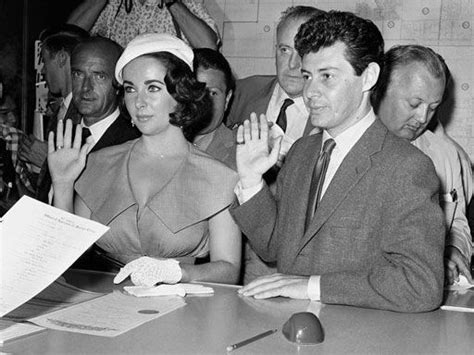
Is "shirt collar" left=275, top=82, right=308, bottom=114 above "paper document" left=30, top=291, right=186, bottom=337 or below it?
above

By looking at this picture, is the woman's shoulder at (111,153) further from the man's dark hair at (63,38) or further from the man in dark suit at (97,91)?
the man's dark hair at (63,38)

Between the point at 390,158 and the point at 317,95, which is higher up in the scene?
the point at 317,95

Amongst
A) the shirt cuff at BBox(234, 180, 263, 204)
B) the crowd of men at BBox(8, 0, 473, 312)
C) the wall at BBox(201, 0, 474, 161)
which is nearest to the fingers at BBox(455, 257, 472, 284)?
the crowd of men at BBox(8, 0, 473, 312)

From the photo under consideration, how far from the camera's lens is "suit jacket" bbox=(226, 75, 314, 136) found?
353 cm

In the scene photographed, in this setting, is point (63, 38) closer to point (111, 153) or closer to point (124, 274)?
point (111, 153)

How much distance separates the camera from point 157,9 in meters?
4.30

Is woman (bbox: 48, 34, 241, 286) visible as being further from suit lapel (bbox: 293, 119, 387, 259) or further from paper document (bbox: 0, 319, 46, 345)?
paper document (bbox: 0, 319, 46, 345)

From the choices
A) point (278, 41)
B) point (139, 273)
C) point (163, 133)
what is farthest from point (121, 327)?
point (278, 41)

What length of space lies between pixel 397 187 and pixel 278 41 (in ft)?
5.04

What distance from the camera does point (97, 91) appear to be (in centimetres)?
354

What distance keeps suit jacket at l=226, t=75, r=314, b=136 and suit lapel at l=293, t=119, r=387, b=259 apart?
1402 mm

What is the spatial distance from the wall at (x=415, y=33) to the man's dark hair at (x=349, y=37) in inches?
76.3

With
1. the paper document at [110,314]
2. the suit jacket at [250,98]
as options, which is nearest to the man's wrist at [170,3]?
the suit jacket at [250,98]

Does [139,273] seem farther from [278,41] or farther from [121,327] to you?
[278,41]
